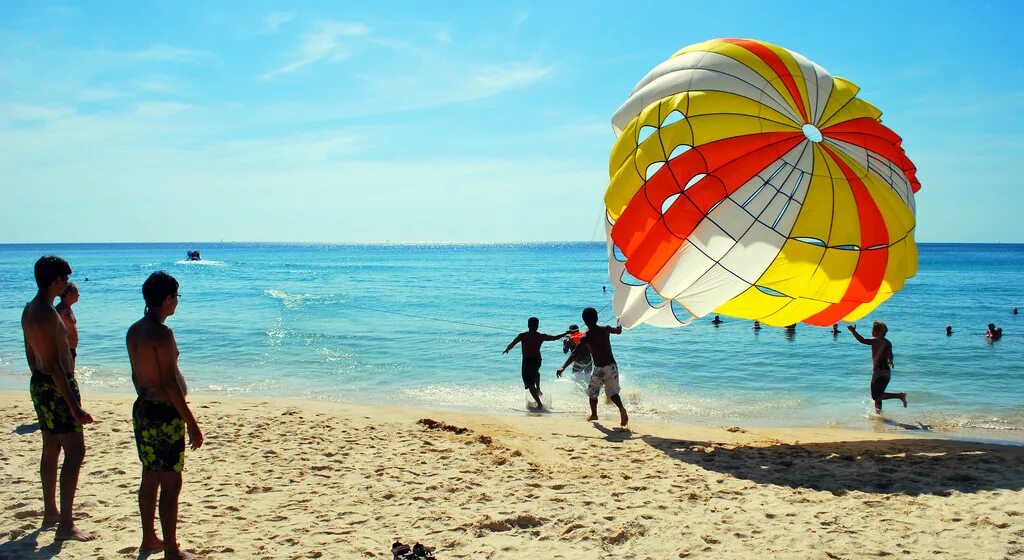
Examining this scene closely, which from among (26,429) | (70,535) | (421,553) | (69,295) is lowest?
(26,429)

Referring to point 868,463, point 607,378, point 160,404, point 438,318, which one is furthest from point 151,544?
point 438,318

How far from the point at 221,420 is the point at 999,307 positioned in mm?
28227

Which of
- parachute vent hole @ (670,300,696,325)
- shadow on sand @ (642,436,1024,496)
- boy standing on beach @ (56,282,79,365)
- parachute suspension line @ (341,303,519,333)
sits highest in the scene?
parachute vent hole @ (670,300,696,325)

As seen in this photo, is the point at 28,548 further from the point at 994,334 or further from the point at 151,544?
the point at 994,334

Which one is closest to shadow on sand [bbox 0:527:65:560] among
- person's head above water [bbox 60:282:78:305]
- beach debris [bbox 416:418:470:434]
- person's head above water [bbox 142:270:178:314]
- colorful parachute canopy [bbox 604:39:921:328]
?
person's head above water [bbox 142:270:178:314]

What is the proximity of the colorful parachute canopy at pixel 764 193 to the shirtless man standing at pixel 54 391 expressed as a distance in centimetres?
488

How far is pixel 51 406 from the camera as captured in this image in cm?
445

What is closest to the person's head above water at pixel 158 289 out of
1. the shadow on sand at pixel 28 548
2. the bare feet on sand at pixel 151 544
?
the bare feet on sand at pixel 151 544

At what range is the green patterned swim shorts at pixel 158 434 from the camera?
3.90 metres

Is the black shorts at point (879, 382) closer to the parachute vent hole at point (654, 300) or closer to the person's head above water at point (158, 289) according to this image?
the parachute vent hole at point (654, 300)

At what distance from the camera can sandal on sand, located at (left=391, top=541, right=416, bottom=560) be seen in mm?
4202

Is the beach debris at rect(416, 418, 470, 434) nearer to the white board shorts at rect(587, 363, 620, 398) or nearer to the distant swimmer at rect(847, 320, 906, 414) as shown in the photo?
the white board shorts at rect(587, 363, 620, 398)

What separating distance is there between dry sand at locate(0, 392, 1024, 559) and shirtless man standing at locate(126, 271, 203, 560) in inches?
25.2

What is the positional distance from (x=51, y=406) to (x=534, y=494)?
330 cm
